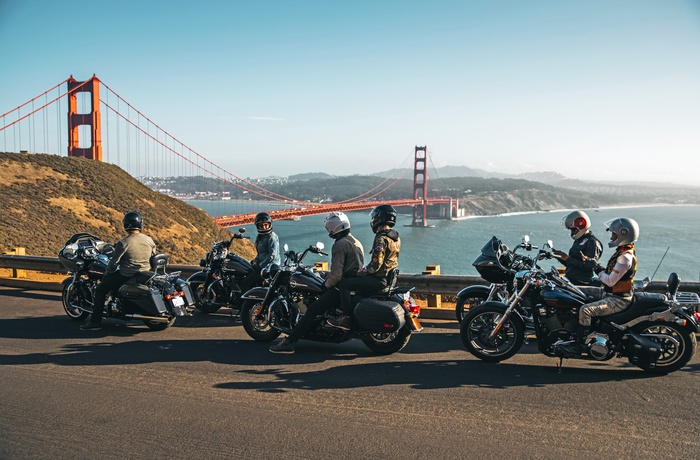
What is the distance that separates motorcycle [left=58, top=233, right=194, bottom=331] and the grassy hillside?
24262mm

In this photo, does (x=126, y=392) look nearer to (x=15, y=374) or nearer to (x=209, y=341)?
(x=15, y=374)

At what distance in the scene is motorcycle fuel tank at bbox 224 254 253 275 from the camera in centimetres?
964

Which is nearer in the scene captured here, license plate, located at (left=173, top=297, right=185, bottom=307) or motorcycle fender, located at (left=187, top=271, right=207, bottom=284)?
→ license plate, located at (left=173, top=297, right=185, bottom=307)

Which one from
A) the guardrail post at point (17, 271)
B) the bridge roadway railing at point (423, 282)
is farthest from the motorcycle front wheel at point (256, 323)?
the guardrail post at point (17, 271)

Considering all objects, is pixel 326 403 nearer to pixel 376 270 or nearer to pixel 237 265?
pixel 376 270

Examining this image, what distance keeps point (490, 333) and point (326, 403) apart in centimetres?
228

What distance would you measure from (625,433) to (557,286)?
2.14 m

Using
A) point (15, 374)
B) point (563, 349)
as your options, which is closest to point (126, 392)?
point (15, 374)

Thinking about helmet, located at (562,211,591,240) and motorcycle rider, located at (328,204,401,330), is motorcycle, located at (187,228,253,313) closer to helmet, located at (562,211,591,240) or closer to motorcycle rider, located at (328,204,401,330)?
motorcycle rider, located at (328,204,401,330)

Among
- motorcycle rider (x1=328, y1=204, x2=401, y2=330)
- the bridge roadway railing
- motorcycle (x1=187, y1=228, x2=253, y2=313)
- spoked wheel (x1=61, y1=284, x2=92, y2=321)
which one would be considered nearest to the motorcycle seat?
the bridge roadway railing

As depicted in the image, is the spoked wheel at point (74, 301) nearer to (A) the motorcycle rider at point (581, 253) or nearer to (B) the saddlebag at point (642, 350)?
A: (A) the motorcycle rider at point (581, 253)

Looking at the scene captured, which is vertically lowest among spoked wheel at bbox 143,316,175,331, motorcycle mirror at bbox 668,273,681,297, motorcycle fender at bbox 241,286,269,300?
spoked wheel at bbox 143,316,175,331

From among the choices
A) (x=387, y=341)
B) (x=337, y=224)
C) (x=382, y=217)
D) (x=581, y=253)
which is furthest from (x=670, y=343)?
(x=337, y=224)

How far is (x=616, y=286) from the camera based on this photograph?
6320mm
